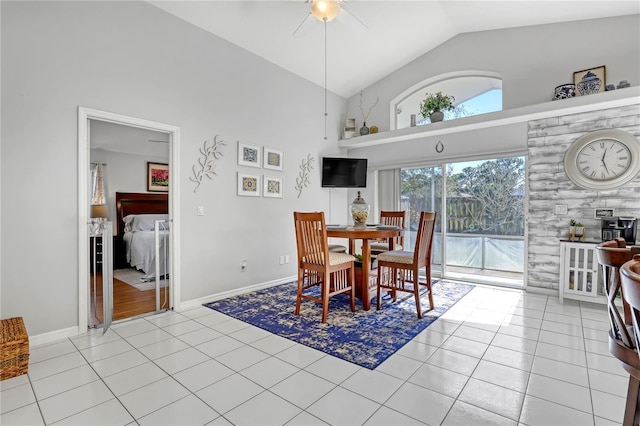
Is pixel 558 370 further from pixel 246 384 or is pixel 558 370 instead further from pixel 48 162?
A: pixel 48 162

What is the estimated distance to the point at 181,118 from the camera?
3434 mm

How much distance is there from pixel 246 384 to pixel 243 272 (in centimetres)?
220

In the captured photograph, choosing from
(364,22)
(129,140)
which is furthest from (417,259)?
(129,140)

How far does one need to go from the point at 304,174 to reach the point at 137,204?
11.2 ft

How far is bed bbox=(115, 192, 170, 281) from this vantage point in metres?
4.63

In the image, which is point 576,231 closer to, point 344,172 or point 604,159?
point 604,159

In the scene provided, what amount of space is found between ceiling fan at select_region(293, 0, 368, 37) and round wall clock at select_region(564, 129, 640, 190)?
9.89 feet

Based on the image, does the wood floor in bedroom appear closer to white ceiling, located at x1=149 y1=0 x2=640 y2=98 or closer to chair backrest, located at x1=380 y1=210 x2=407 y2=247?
chair backrest, located at x1=380 y1=210 x2=407 y2=247

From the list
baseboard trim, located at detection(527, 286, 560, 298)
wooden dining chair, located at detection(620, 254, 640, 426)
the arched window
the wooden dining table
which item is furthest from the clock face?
wooden dining chair, located at detection(620, 254, 640, 426)

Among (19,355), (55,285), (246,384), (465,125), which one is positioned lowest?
(246,384)

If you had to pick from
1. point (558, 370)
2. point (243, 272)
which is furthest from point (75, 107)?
point (558, 370)

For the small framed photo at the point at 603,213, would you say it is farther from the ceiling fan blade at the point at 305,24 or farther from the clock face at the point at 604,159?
the ceiling fan blade at the point at 305,24

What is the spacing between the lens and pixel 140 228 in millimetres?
5230

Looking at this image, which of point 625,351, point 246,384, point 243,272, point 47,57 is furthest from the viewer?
point 243,272
